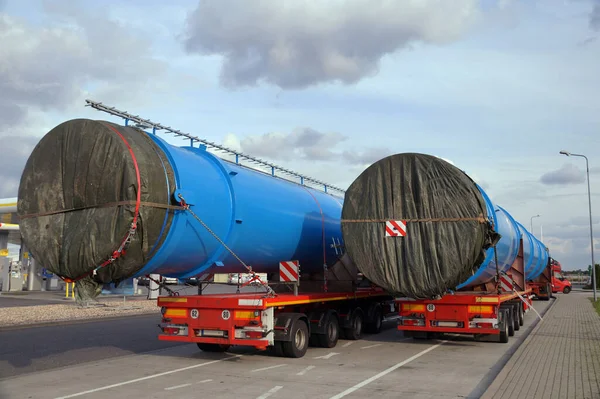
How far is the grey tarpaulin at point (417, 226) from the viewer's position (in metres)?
10.2

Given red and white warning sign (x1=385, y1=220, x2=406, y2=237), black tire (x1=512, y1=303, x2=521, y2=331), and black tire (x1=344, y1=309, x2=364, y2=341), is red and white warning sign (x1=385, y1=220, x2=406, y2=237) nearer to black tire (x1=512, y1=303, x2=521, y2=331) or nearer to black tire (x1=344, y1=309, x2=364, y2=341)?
black tire (x1=344, y1=309, x2=364, y2=341)

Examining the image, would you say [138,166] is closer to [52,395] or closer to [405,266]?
[52,395]

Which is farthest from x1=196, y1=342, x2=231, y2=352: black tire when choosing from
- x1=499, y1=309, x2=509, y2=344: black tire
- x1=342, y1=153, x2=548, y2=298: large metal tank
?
x1=499, y1=309, x2=509, y2=344: black tire

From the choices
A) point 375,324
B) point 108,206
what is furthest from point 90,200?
Result: point 375,324

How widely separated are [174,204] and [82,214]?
132 cm

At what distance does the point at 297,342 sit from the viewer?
1069 centimetres

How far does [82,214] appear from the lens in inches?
317

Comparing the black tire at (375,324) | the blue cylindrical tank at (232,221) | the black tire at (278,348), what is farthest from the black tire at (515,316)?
the black tire at (278,348)

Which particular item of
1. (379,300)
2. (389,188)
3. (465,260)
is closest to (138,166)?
(389,188)

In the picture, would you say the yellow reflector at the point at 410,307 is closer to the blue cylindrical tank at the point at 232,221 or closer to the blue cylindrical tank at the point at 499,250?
the blue cylindrical tank at the point at 499,250

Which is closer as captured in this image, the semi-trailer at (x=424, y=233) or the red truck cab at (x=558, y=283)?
the semi-trailer at (x=424, y=233)

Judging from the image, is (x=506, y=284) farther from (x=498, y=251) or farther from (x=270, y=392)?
(x=270, y=392)

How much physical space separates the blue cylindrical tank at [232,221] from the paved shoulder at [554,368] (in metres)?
4.83

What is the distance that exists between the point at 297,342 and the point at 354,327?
304 centimetres
